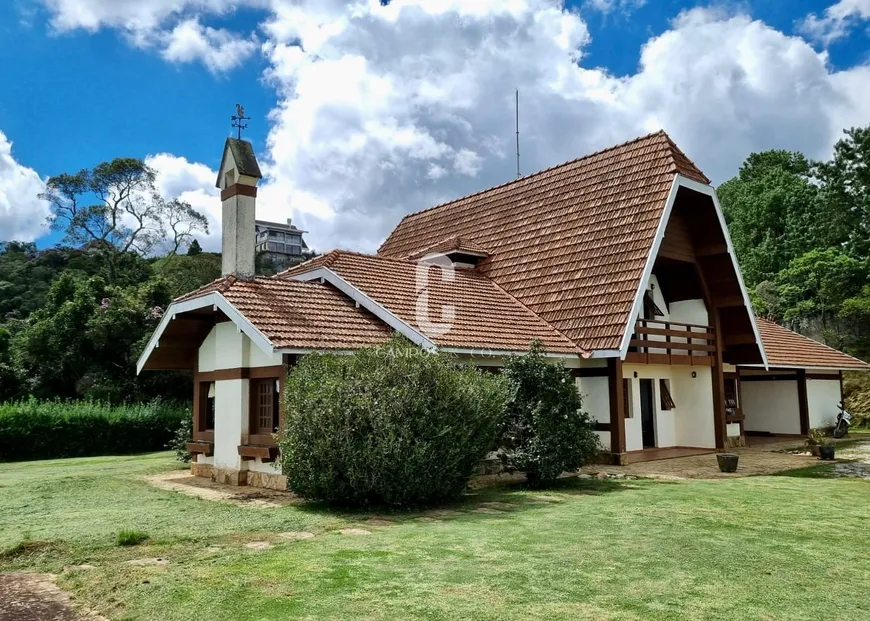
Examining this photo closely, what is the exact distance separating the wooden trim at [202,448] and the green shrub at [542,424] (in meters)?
5.73

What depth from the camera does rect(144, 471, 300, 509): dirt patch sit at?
10.0m

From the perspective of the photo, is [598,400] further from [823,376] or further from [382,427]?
[823,376]

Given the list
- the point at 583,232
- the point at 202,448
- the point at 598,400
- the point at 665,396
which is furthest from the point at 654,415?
the point at 202,448

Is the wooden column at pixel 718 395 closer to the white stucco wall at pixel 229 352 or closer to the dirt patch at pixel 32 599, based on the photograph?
the white stucco wall at pixel 229 352

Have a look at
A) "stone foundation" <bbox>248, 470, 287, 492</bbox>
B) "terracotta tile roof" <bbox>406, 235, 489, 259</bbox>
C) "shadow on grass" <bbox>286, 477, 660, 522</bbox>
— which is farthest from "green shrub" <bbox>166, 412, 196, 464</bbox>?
"terracotta tile roof" <bbox>406, 235, 489, 259</bbox>

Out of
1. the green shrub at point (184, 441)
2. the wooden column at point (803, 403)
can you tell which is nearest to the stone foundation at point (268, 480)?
the green shrub at point (184, 441)

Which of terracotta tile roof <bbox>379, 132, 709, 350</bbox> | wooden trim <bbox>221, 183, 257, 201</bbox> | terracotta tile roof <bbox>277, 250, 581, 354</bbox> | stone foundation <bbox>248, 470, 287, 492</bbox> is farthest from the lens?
terracotta tile roof <bbox>379, 132, 709, 350</bbox>

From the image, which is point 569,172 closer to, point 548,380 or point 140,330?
point 548,380

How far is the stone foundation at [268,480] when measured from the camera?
441 inches

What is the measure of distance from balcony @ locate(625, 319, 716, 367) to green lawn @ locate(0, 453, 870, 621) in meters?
5.46

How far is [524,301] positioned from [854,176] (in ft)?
105

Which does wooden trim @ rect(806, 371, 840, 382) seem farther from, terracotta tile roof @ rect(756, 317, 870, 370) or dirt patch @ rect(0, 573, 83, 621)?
dirt patch @ rect(0, 573, 83, 621)

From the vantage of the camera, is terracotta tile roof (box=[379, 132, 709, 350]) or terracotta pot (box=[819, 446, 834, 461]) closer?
terracotta tile roof (box=[379, 132, 709, 350])

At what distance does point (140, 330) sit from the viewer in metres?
25.8
